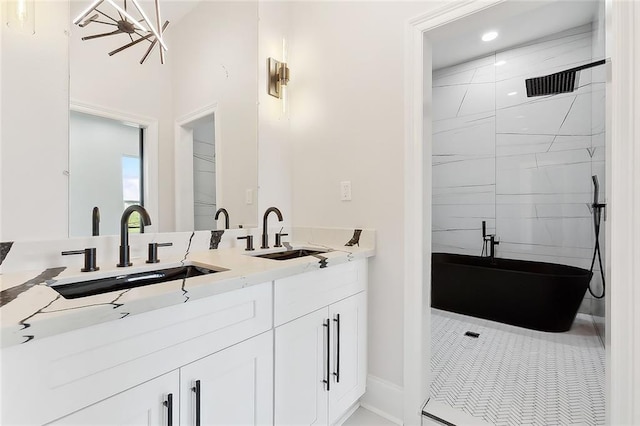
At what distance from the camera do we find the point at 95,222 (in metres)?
A: 1.20

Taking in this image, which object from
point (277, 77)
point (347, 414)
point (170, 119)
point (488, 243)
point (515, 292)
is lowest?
point (347, 414)

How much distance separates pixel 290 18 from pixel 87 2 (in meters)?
1.24

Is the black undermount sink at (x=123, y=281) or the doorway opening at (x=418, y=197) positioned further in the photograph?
the doorway opening at (x=418, y=197)

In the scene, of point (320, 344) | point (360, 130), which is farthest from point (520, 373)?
point (360, 130)

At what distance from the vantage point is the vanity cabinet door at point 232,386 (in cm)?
84

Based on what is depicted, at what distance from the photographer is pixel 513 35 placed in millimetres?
2896

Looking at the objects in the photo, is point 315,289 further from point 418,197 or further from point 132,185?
point 132,185

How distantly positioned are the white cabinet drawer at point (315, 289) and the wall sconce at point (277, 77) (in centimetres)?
A: 124

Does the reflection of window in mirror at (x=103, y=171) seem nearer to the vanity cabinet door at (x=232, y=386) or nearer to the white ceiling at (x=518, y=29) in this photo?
the vanity cabinet door at (x=232, y=386)

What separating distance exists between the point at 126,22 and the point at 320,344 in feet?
5.48

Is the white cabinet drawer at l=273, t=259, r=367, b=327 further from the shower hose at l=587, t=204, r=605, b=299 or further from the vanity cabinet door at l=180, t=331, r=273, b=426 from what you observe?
the shower hose at l=587, t=204, r=605, b=299

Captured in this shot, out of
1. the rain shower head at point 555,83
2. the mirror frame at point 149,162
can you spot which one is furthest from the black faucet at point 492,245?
the mirror frame at point 149,162

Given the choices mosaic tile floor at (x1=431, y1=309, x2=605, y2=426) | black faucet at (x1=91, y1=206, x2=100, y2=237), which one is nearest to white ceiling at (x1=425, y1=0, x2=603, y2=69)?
black faucet at (x1=91, y1=206, x2=100, y2=237)

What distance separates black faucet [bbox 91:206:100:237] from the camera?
1196 millimetres
